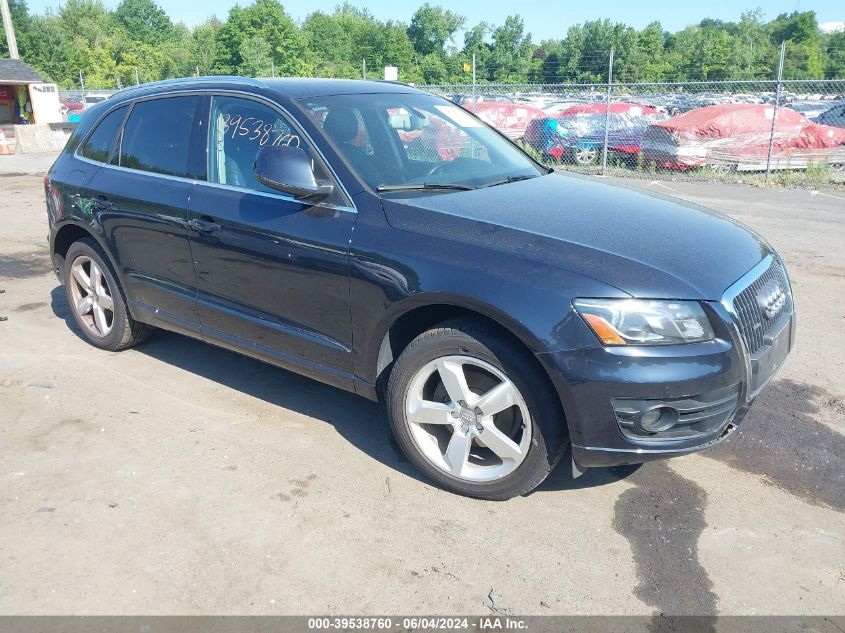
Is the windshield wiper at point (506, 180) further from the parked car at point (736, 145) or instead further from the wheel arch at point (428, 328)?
the parked car at point (736, 145)

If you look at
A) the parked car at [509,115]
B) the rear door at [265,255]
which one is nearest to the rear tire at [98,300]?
the rear door at [265,255]

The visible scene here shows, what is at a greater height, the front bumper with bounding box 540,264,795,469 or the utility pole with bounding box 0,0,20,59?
the utility pole with bounding box 0,0,20,59

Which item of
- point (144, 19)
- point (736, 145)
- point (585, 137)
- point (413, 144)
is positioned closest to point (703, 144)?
point (736, 145)

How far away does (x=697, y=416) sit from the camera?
2.92 meters

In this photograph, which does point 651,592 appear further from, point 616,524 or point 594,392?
point 594,392


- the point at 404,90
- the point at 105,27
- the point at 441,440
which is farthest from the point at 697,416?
the point at 105,27

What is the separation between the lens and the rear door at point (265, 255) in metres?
3.53

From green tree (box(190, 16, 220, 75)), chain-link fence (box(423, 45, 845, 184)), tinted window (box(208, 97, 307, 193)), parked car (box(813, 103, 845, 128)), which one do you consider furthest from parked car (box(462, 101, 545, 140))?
green tree (box(190, 16, 220, 75))

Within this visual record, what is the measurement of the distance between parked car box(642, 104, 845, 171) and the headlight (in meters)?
12.9

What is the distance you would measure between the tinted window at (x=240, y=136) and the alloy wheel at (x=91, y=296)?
1.49 m

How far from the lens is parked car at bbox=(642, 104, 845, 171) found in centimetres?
1465

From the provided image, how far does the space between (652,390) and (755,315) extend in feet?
2.25

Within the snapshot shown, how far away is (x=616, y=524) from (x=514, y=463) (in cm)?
52

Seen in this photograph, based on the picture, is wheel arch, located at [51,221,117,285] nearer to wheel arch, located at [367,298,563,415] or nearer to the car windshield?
the car windshield
